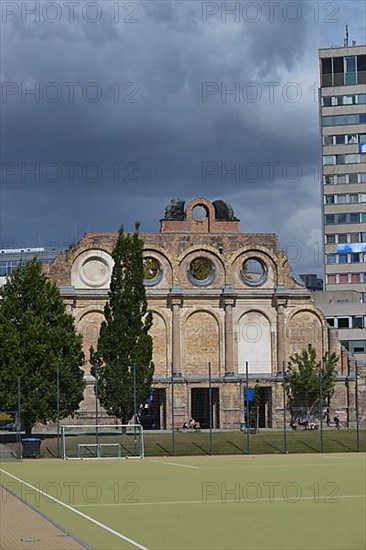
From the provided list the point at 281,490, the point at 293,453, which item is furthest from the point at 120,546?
the point at 293,453

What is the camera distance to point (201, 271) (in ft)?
268

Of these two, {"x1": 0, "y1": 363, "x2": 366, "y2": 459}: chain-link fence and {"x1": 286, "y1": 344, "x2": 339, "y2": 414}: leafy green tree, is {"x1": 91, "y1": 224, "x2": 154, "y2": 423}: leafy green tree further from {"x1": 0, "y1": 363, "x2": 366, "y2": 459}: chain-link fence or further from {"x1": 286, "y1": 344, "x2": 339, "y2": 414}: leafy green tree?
{"x1": 286, "y1": 344, "x2": 339, "y2": 414}: leafy green tree

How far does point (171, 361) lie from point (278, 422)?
9078mm

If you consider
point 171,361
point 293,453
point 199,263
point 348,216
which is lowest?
point 293,453

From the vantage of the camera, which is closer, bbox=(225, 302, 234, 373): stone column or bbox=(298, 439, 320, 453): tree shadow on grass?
bbox=(298, 439, 320, 453): tree shadow on grass

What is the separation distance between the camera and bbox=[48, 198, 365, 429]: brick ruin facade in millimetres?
78688

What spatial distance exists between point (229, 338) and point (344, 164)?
4760 cm

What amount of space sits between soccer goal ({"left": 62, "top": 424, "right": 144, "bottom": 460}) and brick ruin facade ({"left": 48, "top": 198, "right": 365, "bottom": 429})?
13.6m

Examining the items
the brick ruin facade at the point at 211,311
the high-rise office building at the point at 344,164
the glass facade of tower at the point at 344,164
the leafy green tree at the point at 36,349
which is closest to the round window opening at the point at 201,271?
the brick ruin facade at the point at 211,311

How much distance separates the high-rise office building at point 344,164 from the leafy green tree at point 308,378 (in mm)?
42013

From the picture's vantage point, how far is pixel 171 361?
79.2 meters

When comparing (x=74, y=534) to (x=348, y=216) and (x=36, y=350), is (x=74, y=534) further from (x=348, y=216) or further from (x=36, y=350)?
(x=348, y=216)

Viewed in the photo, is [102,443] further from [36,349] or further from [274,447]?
[274,447]

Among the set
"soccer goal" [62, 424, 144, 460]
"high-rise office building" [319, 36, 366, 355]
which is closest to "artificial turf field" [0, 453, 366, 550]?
"soccer goal" [62, 424, 144, 460]
